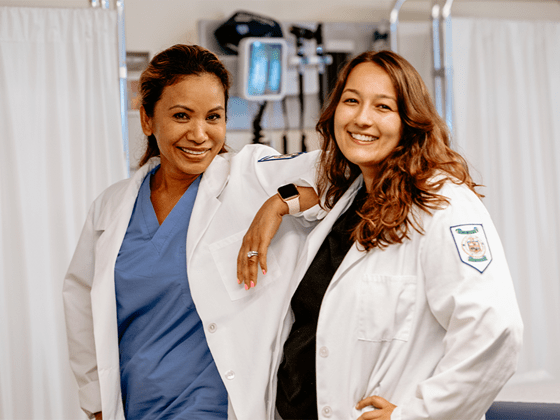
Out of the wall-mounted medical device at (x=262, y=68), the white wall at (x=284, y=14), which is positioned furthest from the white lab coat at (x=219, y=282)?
the wall-mounted medical device at (x=262, y=68)

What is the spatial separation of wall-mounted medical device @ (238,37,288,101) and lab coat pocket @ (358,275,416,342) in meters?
2.05

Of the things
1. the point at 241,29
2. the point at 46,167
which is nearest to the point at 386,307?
the point at 46,167

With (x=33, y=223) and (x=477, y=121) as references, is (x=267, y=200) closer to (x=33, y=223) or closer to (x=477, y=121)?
(x=33, y=223)

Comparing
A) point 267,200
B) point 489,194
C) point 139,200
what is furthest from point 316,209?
point 489,194

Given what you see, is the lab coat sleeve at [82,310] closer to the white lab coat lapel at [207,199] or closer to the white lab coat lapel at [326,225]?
the white lab coat lapel at [207,199]

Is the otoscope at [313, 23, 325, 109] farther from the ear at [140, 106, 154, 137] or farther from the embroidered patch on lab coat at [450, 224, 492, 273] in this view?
the embroidered patch on lab coat at [450, 224, 492, 273]

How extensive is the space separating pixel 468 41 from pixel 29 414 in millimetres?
2929

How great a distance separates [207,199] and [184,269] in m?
0.21

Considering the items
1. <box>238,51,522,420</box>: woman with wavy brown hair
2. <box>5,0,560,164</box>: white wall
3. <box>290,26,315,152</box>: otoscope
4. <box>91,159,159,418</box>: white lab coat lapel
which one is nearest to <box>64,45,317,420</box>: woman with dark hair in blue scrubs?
<box>91,159,159,418</box>: white lab coat lapel

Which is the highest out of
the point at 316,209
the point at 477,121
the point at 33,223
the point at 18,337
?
the point at 477,121

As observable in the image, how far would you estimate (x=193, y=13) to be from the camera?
3.08 meters

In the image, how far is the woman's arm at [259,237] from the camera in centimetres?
136

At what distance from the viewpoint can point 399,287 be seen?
1124 millimetres

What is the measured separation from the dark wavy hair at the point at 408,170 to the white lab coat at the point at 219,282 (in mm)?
318
